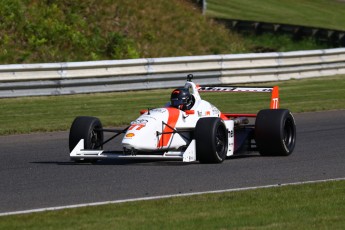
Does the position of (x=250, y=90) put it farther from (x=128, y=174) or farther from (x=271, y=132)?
(x=128, y=174)

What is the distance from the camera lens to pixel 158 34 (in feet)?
93.0

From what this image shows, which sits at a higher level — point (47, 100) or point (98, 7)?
point (98, 7)

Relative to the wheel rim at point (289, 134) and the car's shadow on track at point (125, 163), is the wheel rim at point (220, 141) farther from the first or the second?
the wheel rim at point (289, 134)

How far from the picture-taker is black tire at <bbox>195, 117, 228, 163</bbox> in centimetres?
1170

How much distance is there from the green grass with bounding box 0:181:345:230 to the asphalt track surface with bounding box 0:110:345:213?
2.14 ft

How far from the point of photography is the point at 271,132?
12.8 metres

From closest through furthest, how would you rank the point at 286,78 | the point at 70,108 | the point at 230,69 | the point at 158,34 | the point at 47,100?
the point at 70,108 → the point at 47,100 → the point at 230,69 → the point at 286,78 → the point at 158,34

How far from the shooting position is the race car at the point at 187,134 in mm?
11734

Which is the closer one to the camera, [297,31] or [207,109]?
[207,109]

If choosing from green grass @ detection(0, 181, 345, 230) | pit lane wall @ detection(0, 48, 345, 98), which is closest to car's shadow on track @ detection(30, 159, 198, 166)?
green grass @ detection(0, 181, 345, 230)

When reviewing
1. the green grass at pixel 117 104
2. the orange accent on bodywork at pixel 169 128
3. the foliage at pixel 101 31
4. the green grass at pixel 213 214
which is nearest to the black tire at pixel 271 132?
the orange accent on bodywork at pixel 169 128

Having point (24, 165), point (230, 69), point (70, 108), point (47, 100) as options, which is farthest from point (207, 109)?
point (230, 69)

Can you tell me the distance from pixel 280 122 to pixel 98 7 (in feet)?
50.5

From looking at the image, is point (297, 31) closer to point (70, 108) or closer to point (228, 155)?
point (70, 108)
